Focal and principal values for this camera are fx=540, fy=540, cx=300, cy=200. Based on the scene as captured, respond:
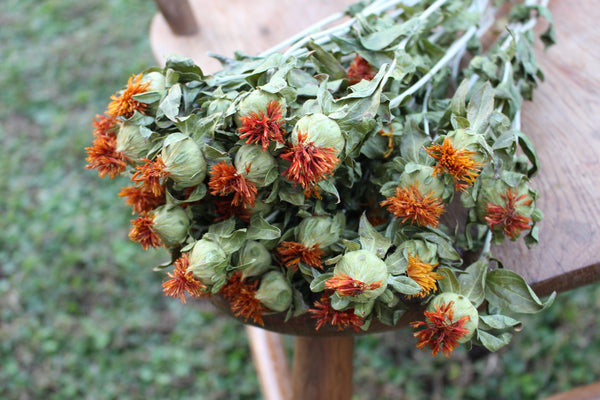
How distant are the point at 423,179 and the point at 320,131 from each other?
154 millimetres

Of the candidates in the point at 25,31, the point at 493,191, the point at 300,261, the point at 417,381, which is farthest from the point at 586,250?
the point at 25,31

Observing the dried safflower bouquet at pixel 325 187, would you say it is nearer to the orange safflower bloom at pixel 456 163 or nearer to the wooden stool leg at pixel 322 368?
the orange safflower bloom at pixel 456 163

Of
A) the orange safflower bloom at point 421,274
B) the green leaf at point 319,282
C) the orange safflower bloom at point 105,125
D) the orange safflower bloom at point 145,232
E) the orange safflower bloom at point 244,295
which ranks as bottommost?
the orange safflower bloom at point 244,295

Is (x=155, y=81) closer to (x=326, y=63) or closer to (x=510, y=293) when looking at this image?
(x=326, y=63)

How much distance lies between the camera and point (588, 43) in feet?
3.32

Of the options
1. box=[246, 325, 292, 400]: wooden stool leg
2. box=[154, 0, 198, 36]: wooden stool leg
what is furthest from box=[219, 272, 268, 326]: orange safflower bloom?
box=[154, 0, 198, 36]: wooden stool leg

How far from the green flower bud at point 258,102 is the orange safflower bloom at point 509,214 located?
0.29m

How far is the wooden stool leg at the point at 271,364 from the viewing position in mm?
1257

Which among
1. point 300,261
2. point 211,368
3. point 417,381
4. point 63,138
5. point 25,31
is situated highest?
point 300,261

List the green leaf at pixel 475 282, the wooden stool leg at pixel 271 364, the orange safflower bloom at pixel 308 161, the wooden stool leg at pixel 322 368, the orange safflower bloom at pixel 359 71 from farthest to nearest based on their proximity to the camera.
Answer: the wooden stool leg at pixel 271 364
the wooden stool leg at pixel 322 368
the orange safflower bloom at pixel 359 71
the green leaf at pixel 475 282
the orange safflower bloom at pixel 308 161

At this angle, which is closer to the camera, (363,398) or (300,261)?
(300,261)

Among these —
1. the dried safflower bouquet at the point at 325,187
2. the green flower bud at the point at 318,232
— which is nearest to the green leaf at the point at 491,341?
the dried safflower bouquet at the point at 325,187

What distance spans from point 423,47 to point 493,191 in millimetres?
327

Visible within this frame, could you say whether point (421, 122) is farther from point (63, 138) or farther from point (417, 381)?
point (63, 138)
